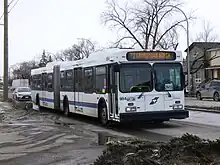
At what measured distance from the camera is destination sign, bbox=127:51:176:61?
15.0 meters

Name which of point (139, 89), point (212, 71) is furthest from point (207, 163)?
point (212, 71)

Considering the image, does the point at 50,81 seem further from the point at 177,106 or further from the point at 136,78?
the point at 177,106

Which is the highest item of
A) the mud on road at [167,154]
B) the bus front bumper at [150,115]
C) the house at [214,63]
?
the house at [214,63]

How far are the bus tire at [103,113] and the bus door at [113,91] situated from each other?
0.70 m

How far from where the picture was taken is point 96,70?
17.2 meters

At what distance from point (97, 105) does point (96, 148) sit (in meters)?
6.30

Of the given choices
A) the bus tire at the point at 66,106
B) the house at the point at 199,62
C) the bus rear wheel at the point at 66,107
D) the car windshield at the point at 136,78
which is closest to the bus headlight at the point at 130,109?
the car windshield at the point at 136,78

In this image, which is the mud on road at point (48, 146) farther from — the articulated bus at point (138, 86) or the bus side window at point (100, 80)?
the bus side window at point (100, 80)

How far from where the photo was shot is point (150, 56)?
50.1ft

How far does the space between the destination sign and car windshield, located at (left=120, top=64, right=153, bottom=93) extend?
0.85 ft

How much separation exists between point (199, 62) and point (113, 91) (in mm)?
50547

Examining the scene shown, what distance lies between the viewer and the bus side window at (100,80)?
16094 mm

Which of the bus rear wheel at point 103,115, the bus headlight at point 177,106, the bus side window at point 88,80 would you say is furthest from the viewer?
the bus side window at point 88,80

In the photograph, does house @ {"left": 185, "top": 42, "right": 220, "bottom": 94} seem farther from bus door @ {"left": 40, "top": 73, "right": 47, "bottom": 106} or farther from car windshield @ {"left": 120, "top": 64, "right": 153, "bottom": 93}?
car windshield @ {"left": 120, "top": 64, "right": 153, "bottom": 93}
